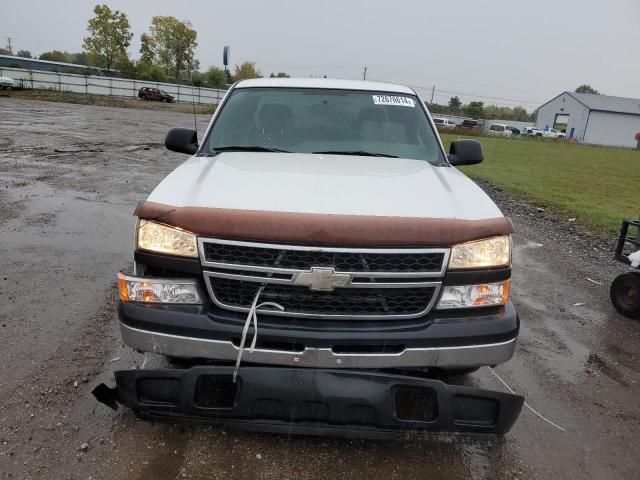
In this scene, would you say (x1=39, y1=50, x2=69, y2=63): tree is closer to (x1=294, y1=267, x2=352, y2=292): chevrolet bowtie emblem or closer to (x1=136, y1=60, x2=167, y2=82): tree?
(x1=136, y1=60, x2=167, y2=82): tree

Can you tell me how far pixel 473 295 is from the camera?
2.42 metres

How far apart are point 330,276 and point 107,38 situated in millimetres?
68554

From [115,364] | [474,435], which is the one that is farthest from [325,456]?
[115,364]

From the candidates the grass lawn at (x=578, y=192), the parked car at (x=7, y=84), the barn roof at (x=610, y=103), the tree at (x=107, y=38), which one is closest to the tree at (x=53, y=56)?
the tree at (x=107, y=38)

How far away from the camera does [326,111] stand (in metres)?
4.01

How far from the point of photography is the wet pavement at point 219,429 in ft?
8.25

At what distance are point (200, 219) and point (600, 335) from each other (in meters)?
3.73

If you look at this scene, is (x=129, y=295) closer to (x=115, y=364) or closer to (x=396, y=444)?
(x=115, y=364)

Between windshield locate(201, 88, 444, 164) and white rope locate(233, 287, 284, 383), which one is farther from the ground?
windshield locate(201, 88, 444, 164)

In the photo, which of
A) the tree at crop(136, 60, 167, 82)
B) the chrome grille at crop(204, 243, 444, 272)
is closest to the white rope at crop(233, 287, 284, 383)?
the chrome grille at crop(204, 243, 444, 272)

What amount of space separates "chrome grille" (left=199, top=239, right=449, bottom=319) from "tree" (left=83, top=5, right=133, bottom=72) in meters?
67.1

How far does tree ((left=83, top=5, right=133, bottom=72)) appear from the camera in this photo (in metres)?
60.3

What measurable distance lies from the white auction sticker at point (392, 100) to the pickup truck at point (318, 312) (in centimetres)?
185

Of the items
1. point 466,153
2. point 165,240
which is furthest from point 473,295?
point 466,153
